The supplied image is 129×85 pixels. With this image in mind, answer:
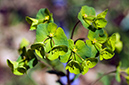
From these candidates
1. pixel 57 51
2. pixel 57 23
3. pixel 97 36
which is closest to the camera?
pixel 57 51

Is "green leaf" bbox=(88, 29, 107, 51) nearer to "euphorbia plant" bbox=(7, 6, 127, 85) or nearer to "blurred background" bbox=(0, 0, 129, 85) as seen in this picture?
"euphorbia plant" bbox=(7, 6, 127, 85)

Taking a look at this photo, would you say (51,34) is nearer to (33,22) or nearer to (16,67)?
(33,22)

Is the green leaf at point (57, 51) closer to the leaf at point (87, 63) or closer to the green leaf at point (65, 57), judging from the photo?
the green leaf at point (65, 57)

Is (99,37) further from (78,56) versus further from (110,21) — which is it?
(110,21)

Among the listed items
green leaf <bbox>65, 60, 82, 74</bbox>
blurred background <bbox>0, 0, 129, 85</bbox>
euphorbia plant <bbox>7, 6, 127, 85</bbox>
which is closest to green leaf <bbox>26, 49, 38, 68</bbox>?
euphorbia plant <bbox>7, 6, 127, 85</bbox>

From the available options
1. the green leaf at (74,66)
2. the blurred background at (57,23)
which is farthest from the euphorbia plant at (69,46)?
the blurred background at (57,23)

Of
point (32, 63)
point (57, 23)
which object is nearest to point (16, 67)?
point (32, 63)

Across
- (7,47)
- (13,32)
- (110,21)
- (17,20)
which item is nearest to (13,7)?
(17,20)
